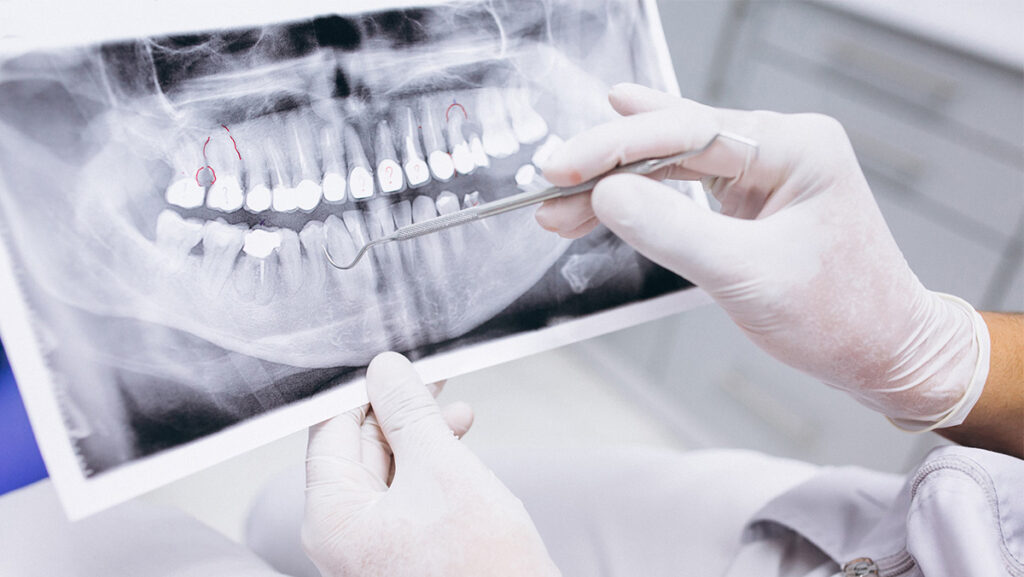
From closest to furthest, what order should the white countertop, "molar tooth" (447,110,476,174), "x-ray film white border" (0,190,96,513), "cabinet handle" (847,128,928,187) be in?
"x-ray film white border" (0,190,96,513), "molar tooth" (447,110,476,174), the white countertop, "cabinet handle" (847,128,928,187)

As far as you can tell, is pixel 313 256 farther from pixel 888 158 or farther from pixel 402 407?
pixel 888 158

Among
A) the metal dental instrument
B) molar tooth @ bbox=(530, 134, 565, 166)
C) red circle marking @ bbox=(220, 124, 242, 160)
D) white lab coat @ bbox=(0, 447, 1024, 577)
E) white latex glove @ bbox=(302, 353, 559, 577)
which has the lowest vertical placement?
white lab coat @ bbox=(0, 447, 1024, 577)

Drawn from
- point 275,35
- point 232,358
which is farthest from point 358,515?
point 275,35

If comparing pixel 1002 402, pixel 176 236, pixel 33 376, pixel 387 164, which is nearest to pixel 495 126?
pixel 387 164

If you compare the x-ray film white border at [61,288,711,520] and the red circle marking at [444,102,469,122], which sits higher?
the red circle marking at [444,102,469,122]

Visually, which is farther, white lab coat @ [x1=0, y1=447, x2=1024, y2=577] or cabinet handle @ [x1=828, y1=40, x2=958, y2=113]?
cabinet handle @ [x1=828, y1=40, x2=958, y2=113]

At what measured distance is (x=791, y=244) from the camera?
616 millimetres

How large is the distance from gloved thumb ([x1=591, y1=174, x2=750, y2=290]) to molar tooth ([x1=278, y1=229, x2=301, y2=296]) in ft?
0.94

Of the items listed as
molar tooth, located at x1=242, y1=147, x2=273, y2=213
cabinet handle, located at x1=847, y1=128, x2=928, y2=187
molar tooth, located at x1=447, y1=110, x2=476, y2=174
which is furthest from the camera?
cabinet handle, located at x1=847, y1=128, x2=928, y2=187

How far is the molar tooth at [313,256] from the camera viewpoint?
0.64 m

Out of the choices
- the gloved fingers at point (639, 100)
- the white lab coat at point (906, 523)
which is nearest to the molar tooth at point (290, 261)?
the gloved fingers at point (639, 100)

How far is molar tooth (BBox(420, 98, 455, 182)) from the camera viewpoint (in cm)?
72

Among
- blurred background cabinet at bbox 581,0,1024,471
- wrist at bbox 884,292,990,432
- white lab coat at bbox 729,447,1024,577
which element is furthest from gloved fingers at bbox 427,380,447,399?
blurred background cabinet at bbox 581,0,1024,471

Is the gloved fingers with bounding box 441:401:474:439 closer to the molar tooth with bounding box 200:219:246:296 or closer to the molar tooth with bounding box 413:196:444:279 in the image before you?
the molar tooth with bounding box 413:196:444:279
